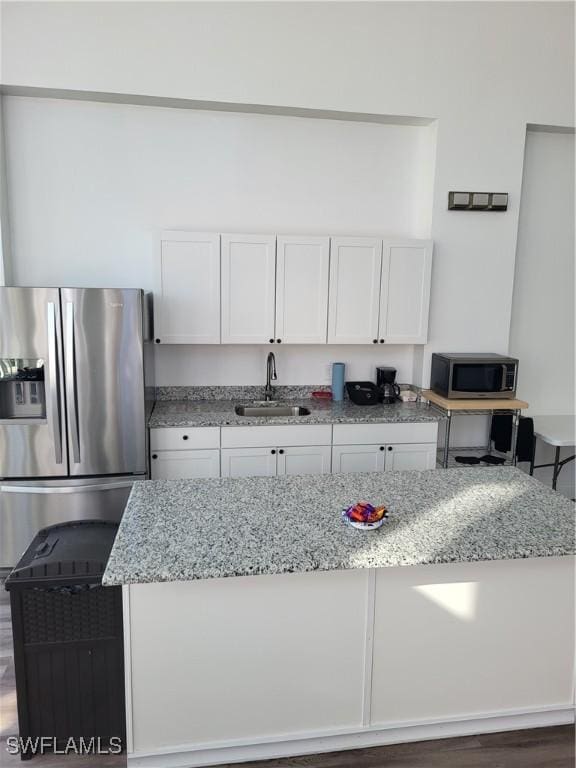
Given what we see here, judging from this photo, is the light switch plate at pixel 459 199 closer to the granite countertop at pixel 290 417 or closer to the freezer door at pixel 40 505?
the granite countertop at pixel 290 417

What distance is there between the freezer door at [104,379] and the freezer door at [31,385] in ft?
0.21

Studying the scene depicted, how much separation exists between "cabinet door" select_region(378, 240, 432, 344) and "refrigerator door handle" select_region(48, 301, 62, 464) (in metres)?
2.15

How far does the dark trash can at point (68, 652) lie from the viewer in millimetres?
1953

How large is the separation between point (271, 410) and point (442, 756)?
2475mm

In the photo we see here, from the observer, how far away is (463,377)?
152 inches

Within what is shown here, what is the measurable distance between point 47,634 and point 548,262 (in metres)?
4.22

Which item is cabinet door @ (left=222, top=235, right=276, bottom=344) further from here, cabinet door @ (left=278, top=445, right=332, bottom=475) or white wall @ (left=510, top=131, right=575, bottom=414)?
white wall @ (left=510, top=131, right=575, bottom=414)

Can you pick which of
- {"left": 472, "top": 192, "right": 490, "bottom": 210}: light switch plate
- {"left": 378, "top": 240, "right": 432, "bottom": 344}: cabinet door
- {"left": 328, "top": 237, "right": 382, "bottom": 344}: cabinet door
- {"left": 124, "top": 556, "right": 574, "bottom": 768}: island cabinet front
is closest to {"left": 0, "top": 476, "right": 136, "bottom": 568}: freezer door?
{"left": 124, "top": 556, "right": 574, "bottom": 768}: island cabinet front

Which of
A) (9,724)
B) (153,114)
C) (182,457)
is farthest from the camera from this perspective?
(153,114)

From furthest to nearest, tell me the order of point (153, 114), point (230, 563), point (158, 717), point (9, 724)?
point (153, 114) < point (9, 724) < point (158, 717) < point (230, 563)

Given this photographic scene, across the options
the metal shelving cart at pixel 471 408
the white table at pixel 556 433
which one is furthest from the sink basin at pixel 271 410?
the white table at pixel 556 433

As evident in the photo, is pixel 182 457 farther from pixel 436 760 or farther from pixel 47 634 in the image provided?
pixel 436 760

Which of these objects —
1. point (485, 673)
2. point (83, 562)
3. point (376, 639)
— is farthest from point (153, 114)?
point (485, 673)

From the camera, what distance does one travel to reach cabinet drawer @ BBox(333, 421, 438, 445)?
3695 mm
